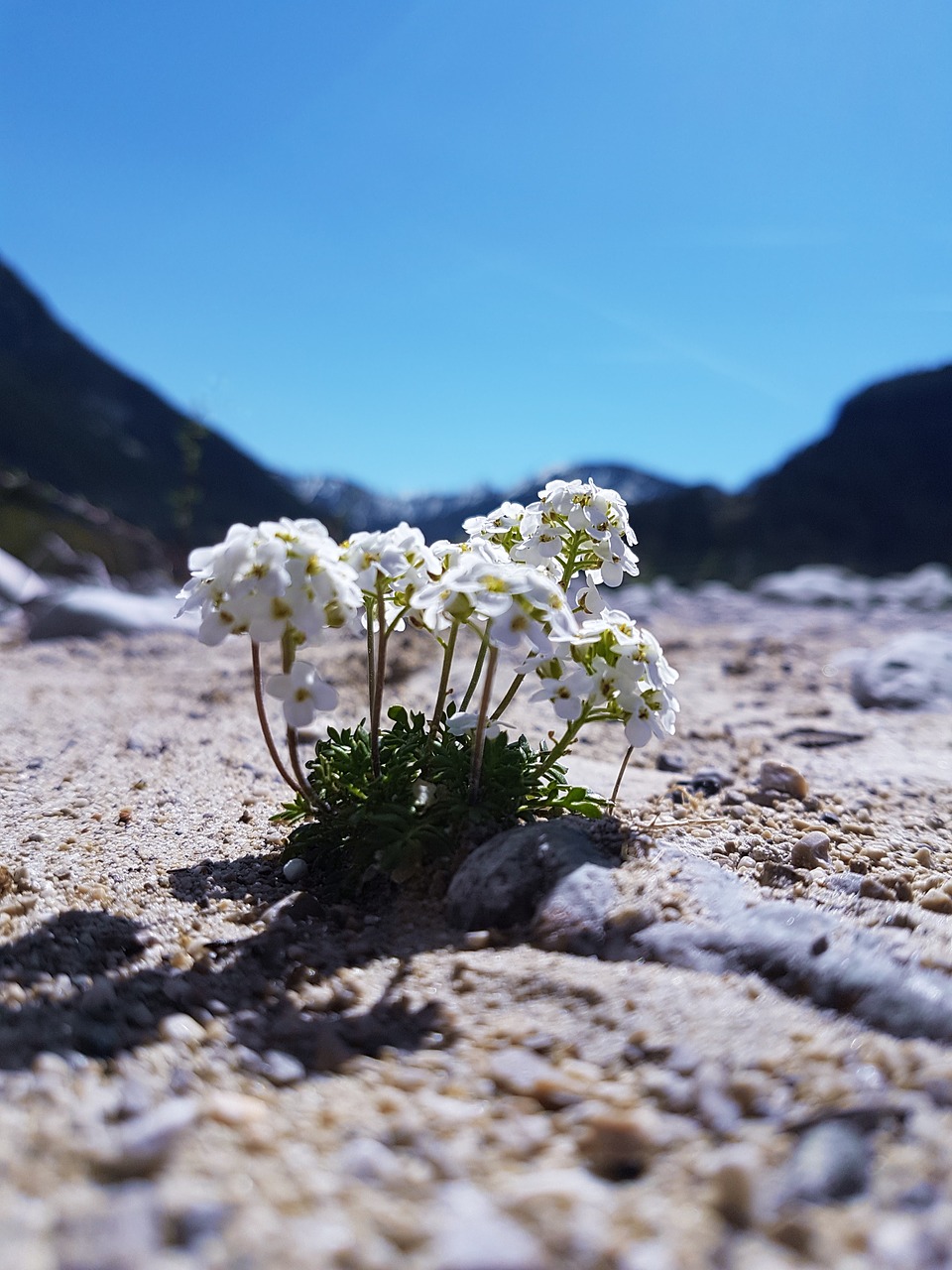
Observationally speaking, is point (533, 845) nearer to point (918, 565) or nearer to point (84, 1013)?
point (84, 1013)

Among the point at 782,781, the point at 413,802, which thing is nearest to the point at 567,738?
the point at 413,802

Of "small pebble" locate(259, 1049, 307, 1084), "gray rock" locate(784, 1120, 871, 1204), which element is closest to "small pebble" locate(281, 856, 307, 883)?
"small pebble" locate(259, 1049, 307, 1084)

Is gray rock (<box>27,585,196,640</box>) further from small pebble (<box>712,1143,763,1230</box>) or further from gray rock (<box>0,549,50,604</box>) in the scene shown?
small pebble (<box>712,1143,763,1230</box>)

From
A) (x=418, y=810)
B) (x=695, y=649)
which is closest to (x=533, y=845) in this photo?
(x=418, y=810)

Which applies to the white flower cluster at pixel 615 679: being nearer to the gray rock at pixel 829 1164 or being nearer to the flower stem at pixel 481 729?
the flower stem at pixel 481 729

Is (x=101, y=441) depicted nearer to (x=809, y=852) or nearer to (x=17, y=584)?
(x=17, y=584)

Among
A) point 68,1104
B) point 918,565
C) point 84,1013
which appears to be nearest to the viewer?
point 68,1104
